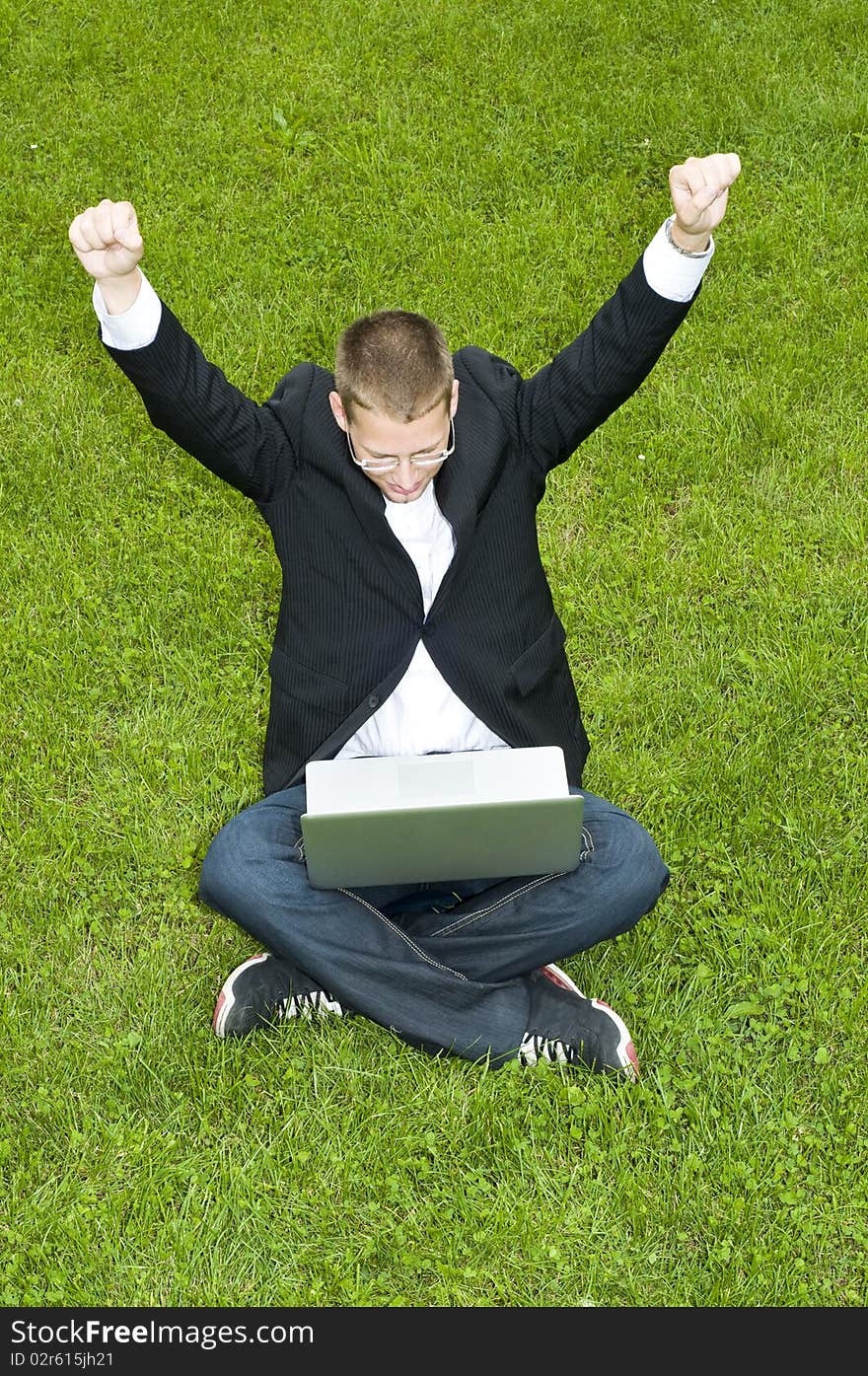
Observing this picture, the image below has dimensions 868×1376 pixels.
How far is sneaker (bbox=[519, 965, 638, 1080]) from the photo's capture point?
4.25 meters

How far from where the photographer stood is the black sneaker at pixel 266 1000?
172 inches

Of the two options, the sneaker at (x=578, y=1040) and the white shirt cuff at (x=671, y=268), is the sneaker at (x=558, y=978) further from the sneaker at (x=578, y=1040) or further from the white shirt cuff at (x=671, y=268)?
the white shirt cuff at (x=671, y=268)

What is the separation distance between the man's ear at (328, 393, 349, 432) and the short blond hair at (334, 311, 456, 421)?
39mm

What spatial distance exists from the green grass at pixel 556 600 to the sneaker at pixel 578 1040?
84mm

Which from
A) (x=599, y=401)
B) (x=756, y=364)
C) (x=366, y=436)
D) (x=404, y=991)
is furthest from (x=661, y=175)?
(x=404, y=991)

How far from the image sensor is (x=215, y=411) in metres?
3.93

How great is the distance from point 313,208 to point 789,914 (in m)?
4.09

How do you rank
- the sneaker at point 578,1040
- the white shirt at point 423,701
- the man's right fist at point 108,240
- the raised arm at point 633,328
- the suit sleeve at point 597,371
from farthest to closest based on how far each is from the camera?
the sneaker at point 578,1040 → the white shirt at point 423,701 → the suit sleeve at point 597,371 → the raised arm at point 633,328 → the man's right fist at point 108,240

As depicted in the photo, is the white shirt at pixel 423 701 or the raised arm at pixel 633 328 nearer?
the raised arm at pixel 633 328

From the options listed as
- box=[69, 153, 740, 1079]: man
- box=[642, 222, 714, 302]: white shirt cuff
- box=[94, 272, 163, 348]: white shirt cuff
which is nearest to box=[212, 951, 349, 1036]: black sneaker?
box=[69, 153, 740, 1079]: man

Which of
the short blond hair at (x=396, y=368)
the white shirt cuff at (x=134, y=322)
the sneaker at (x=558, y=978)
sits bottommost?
the sneaker at (x=558, y=978)

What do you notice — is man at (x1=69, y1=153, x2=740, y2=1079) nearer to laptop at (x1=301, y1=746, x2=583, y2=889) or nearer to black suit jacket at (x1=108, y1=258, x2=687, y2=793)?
black suit jacket at (x1=108, y1=258, x2=687, y2=793)

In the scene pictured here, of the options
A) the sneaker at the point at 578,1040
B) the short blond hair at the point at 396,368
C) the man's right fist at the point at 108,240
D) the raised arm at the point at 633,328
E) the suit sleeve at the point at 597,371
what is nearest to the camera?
the man's right fist at the point at 108,240

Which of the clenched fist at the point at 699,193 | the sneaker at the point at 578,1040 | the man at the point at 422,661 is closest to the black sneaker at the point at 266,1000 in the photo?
the man at the point at 422,661
